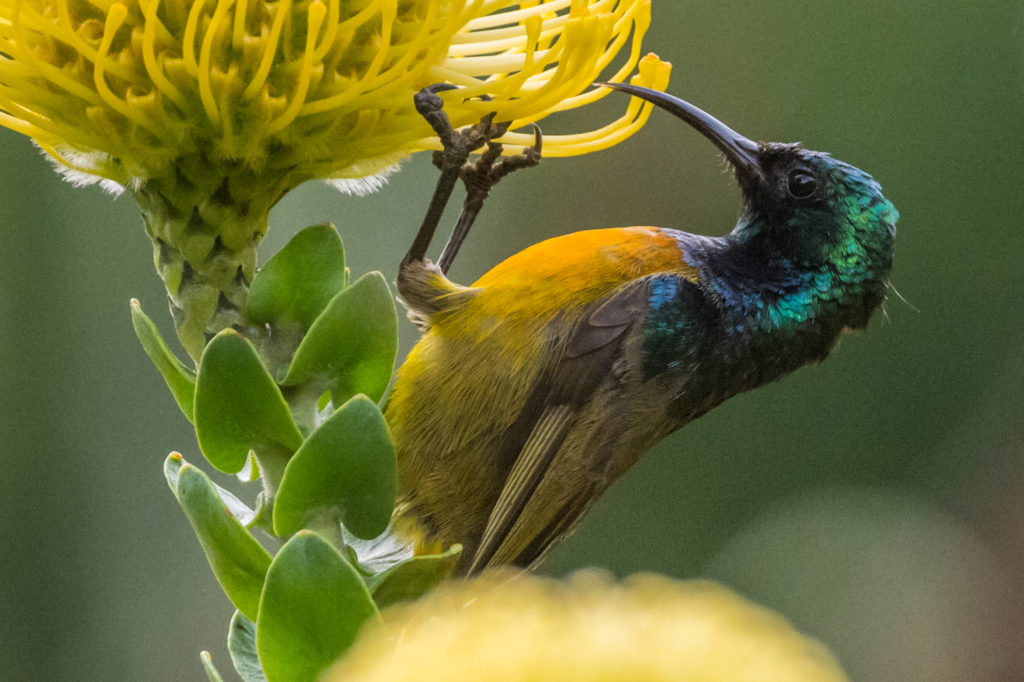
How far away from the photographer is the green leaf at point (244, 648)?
3.96ft


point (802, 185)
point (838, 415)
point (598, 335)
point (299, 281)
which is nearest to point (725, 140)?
point (802, 185)

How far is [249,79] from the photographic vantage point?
1157 millimetres

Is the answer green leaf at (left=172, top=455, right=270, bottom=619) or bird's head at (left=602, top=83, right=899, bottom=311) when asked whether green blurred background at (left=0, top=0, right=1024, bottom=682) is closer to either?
bird's head at (left=602, top=83, right=899, bottom=311)

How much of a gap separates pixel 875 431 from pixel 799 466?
0.39m

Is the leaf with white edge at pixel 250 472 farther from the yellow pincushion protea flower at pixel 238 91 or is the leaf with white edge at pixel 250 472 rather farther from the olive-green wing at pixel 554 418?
the olive-green wing at pixel 554 418

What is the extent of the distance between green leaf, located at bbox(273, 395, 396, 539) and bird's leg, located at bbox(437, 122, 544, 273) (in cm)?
57

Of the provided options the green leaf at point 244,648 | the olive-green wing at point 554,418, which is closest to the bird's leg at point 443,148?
the olive-green wing at point 554,418

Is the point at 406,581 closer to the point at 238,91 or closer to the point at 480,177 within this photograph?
the point at 238,91

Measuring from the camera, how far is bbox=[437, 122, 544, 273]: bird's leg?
166 cm

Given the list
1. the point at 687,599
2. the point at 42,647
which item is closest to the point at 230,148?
the point at 687,599

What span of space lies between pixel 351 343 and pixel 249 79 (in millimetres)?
287

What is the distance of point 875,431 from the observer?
17.7 feet

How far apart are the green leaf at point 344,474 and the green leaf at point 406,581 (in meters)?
0.06

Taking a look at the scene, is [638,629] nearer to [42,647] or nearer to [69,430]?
[69,430]
